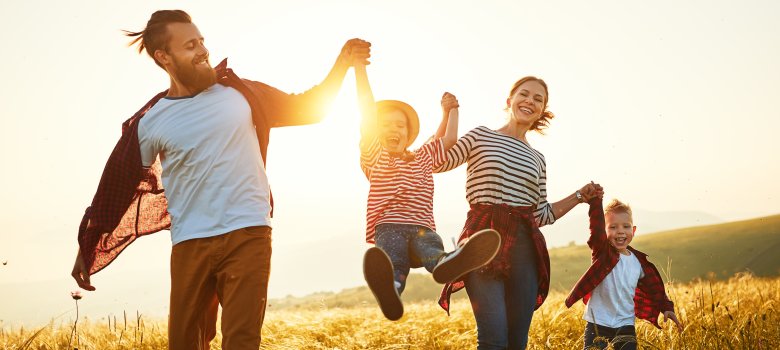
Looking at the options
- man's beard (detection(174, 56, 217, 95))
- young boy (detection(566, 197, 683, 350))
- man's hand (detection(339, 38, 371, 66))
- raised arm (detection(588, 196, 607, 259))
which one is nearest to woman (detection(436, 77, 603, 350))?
raised arm (detection(588, 196, 607, 259))

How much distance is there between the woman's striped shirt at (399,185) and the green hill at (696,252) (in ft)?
99.8

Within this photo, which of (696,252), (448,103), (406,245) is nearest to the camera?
(406,245)

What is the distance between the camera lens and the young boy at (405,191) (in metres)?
4.30

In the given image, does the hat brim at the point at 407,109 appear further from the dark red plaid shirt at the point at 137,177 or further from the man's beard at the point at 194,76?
the man's beard at the point at 194,76


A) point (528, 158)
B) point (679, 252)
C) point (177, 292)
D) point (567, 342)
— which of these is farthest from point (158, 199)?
point (679, 252)

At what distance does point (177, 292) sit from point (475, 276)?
2.02 m

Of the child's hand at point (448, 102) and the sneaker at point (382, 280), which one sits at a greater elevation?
the child's hand at point (448, 102)

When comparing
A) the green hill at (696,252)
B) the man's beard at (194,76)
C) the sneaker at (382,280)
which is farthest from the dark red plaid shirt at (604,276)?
the green hill at (696,252)

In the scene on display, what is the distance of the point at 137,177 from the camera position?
4.47 meters

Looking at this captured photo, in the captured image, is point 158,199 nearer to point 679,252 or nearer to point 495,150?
point 495,150

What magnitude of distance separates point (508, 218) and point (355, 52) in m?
1.65

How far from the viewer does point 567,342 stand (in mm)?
6793

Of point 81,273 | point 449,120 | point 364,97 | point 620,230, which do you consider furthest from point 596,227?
point 81,273

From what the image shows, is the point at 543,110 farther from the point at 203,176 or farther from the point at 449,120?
the point at 203,176
